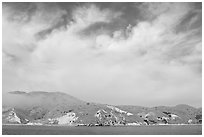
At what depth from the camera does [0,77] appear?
35406mm

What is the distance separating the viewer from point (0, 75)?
3566 centimetres

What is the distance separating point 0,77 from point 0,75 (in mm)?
391
